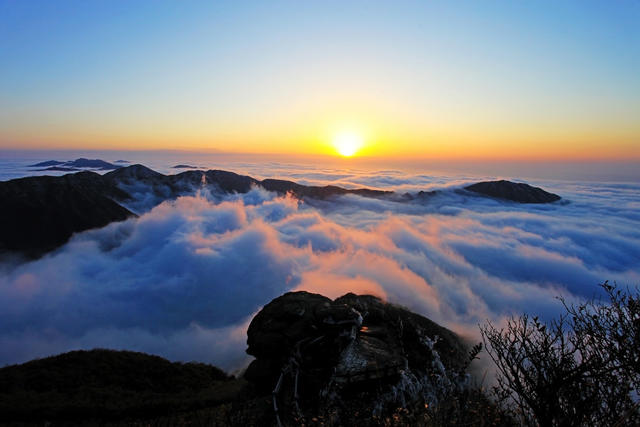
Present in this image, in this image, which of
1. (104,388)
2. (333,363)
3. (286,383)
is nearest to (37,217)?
(104,388)

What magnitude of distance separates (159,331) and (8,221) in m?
129

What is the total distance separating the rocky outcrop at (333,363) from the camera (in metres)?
17.5

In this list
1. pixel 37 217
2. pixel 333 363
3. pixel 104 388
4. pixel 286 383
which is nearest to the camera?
pixel 333 363

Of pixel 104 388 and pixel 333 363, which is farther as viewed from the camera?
pixel 104 388

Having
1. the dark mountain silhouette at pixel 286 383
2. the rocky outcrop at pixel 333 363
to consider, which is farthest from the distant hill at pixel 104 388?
the rocky outcrop at pixel 333 363

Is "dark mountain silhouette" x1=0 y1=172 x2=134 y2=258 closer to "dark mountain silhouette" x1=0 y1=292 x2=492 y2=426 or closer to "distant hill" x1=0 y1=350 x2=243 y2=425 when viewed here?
"distant hill" x1=0 y1=350 x2=243 y2=425

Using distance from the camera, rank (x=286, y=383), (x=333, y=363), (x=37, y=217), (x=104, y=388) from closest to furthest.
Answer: (x=333, y=363) → (x=286, y=383) → (x=104, y=388) → (x=37, y=217)

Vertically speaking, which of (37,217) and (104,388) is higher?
(104,388)

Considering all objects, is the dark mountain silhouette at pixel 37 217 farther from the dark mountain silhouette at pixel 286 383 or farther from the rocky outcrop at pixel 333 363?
the rocky outcrop at pixel 333 363

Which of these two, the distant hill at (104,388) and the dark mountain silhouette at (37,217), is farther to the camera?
the dark mountain silhouette at (37,217)

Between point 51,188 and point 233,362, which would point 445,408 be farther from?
point 51,188

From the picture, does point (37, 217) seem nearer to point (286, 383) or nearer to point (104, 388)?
point (104, 388)

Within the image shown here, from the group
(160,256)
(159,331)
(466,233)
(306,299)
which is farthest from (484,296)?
(160,256)

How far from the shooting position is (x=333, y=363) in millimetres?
20438
